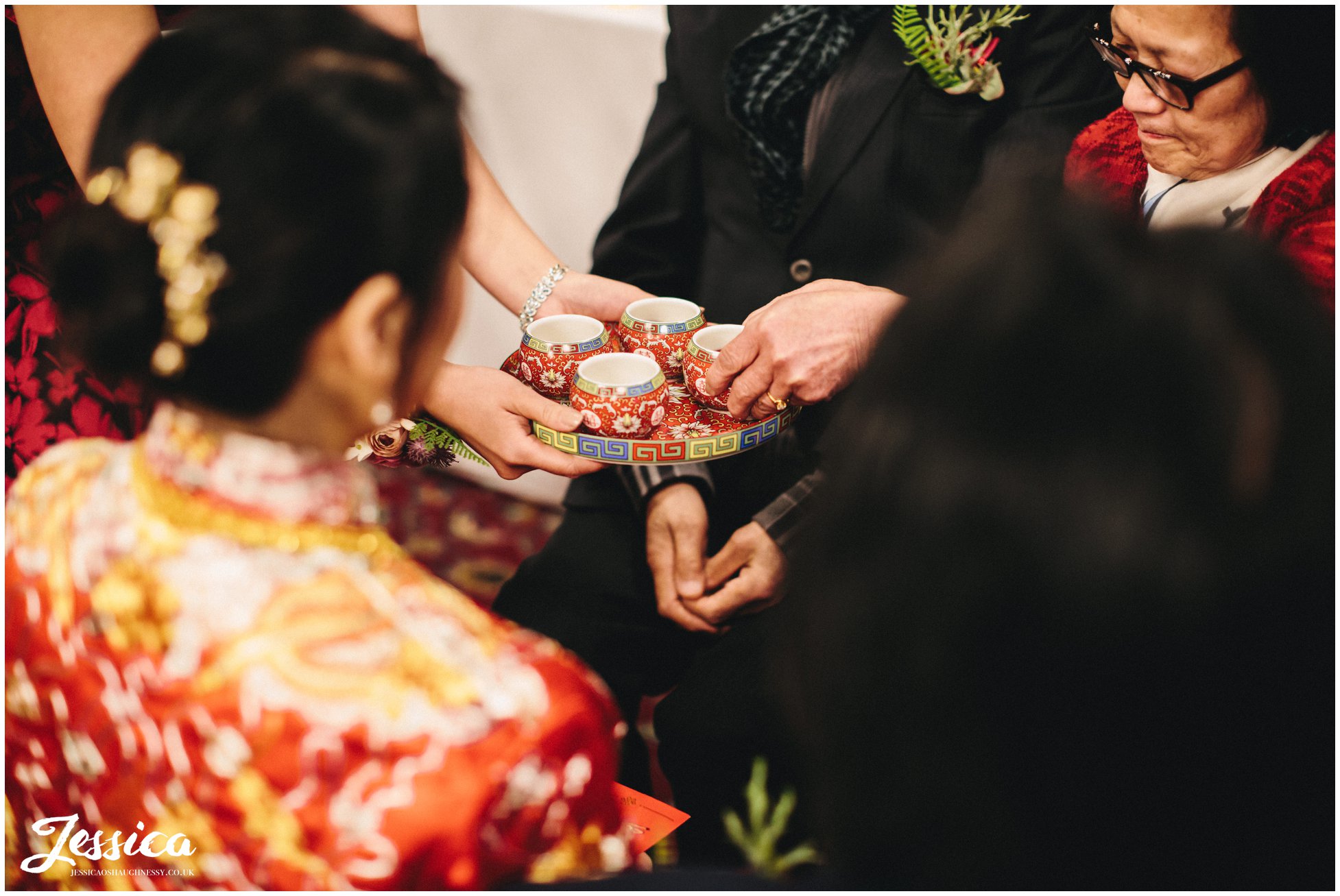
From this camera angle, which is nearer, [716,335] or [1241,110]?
[1241,110]

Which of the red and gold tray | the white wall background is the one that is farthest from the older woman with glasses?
the white wall background

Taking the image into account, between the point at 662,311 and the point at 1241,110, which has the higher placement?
the point at 1241,110

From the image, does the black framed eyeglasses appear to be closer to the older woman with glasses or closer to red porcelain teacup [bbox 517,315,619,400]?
the older woman with glasses

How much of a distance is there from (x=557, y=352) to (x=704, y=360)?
0.76 feet

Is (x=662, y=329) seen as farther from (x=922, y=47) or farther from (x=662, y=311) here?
(x=922, y=47)

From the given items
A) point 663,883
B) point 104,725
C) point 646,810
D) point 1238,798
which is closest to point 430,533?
point 646,810

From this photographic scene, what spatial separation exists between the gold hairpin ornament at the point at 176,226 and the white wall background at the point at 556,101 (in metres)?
1.81

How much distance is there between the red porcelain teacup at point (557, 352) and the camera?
5.04 feet

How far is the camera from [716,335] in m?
1.59

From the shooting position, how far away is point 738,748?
1525 millimetres

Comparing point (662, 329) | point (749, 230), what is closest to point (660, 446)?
point (662, 329)

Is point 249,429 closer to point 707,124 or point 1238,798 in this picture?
point 1238,798

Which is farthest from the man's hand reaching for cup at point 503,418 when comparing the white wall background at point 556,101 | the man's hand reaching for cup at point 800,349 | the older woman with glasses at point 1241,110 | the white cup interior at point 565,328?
the white wall background at point 556,101

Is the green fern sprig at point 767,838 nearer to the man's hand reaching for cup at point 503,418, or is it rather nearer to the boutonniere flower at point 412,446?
the man's hand reaching for cup at point 503,418
